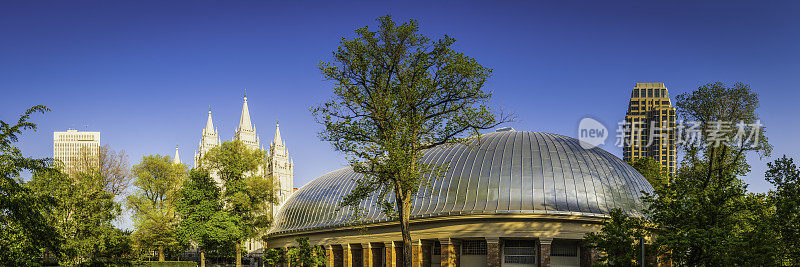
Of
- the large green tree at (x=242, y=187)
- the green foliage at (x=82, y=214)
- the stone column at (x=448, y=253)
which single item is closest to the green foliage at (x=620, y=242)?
the stone column at (x=448, y=253)

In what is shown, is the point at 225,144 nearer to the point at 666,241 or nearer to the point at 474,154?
the point at 474,154

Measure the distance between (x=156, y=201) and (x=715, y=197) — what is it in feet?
176

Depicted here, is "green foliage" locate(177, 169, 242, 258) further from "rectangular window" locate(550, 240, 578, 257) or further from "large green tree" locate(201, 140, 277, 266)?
"rectangular window" locate(550, 240, 578, 257)

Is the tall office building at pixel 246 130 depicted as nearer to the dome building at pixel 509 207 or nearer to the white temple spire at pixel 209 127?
the white temple spire at pixel 209 127

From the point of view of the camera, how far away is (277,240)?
64625 mm

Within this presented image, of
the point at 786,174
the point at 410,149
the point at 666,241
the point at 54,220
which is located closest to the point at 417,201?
the point at 410,149

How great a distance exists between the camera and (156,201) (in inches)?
2450

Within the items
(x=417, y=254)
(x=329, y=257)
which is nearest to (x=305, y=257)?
(x=329, y=257)

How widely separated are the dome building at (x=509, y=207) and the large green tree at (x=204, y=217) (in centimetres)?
1109

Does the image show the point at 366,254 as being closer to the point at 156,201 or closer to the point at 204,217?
the point at 204,217

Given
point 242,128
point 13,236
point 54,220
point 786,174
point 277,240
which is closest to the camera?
point 13,236

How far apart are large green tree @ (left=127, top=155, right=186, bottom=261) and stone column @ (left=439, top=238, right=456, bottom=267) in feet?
92.9

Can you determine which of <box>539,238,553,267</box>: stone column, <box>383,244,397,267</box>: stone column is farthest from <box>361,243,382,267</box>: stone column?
<box>539,238,553,267</box>: stone column

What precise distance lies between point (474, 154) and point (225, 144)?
1016 inches
